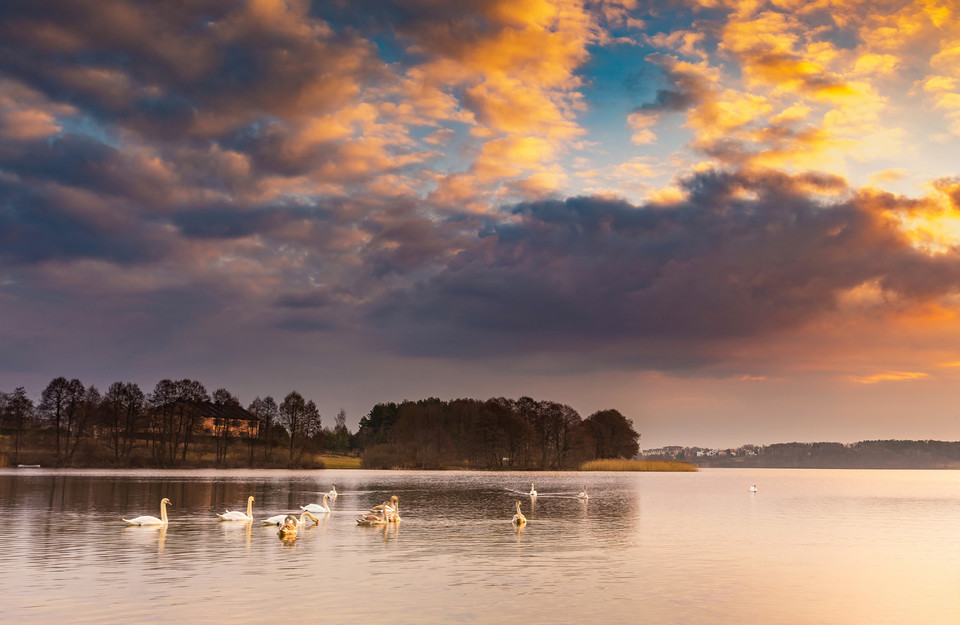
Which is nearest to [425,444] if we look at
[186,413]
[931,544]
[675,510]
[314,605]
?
[186,413]

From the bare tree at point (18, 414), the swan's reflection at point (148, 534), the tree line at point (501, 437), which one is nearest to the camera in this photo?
the swan's reflection at point (148, 534)

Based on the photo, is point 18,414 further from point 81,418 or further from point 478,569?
point 478,569

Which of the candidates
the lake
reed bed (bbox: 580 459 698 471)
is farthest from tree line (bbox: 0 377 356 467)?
the lake

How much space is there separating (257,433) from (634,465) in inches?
2957

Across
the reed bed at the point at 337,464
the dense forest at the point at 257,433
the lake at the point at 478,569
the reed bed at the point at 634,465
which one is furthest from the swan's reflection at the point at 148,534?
the reed bed at the point at 634,465

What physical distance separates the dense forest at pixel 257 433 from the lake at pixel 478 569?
92039 mm

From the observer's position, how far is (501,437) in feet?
510

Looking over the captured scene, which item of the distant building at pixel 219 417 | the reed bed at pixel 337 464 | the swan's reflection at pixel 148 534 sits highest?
the distant building at pixel 219 417

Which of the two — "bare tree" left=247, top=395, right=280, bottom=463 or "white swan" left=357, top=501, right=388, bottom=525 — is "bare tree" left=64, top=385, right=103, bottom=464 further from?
"white swan" left=357, top=501, right=388, bottom=525

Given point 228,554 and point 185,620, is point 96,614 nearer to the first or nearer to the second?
point 185,620

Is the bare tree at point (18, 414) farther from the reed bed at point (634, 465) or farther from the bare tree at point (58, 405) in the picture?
the reed bed at point (634, 465)

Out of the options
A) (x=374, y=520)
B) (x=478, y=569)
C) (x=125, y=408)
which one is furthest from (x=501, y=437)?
(x=478, y=569)

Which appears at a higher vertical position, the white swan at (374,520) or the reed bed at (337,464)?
the white swan at (374,520)

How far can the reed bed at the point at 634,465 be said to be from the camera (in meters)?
154
